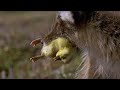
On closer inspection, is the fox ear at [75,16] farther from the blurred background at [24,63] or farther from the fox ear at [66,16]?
the blurred background at [24,63]

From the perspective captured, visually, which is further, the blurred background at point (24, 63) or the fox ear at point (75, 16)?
the blurred background at point (24, 63)

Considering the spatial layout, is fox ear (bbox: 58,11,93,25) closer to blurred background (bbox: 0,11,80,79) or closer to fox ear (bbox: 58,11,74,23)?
fox ear (bbox: 58,11,74,23)

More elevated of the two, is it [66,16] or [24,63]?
[66,16]

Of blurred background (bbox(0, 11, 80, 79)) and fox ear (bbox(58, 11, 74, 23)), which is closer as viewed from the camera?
fox ear (bbox(58, 11, 74, 23))

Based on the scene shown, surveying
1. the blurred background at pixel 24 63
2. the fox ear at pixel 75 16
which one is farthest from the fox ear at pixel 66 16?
the blurred background at pixel 24 63

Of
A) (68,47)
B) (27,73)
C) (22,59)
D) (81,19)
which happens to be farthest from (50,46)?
(22,59)

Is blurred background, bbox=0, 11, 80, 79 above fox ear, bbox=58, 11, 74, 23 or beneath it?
beneath

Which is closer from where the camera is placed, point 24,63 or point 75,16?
point 75,16

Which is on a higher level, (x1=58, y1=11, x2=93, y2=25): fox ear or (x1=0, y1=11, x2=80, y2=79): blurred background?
(x1=58, y1=11, x2=93, y2=25): fox ear

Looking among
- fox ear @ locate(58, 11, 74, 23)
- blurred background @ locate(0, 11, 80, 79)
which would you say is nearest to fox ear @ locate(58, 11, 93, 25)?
fox ear @ locate(58, 11, 74, 23)

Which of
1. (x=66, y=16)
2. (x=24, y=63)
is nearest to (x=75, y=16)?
(x=66, y=16)

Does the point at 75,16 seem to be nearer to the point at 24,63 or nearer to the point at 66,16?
the point at 66,16

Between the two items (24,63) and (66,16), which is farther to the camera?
(24,63)
